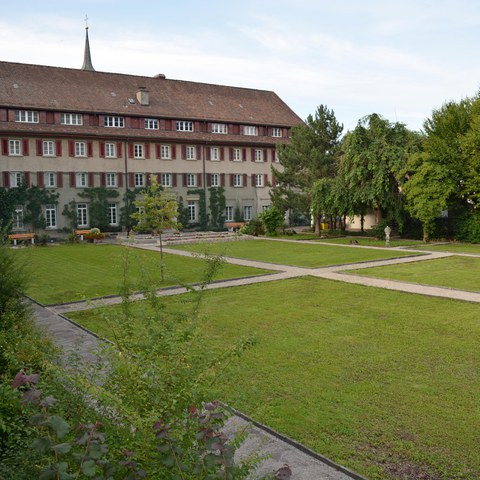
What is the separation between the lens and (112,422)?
4473 millimetres

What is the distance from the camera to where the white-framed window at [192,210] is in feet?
160

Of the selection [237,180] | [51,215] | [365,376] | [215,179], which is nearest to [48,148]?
[51,215]

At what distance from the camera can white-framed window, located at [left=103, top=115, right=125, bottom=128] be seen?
44.8m

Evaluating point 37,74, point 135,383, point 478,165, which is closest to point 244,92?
point 37,74

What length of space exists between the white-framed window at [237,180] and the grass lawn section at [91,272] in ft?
64.6

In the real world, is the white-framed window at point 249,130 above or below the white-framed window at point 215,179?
above

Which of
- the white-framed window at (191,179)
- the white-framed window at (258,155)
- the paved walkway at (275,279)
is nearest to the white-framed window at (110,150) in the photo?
the white-framed window at (191,179)

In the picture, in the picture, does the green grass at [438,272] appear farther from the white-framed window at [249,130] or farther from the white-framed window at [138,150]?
the white-framed window at [249,130]

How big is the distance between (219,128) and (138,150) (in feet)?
29.1

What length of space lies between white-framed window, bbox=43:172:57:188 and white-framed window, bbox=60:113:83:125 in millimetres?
A: 4368

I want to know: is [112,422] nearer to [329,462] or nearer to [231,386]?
[329,462]

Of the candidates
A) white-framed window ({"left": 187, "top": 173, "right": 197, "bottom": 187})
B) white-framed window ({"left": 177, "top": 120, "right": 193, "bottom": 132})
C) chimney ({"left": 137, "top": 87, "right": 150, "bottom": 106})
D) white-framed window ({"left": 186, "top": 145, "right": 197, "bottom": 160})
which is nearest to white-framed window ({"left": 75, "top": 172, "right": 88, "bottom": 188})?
chimney ({"left": 137, "top": 87, "right": 150, "bottom": 106})

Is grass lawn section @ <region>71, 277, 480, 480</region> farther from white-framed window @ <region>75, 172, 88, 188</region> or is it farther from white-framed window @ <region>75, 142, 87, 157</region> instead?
white-framed window @ <region>75, 142, 87, 157</region>

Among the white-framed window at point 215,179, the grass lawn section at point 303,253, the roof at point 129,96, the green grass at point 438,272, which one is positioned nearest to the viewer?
the green grass at point 438,272
